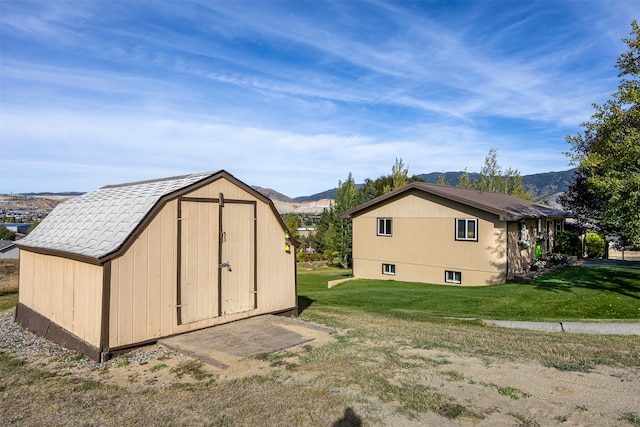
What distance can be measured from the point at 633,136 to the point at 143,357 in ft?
45.9

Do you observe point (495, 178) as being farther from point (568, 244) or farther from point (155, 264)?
point (155, 264)

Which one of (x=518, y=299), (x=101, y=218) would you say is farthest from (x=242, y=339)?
(x=518, y=299)

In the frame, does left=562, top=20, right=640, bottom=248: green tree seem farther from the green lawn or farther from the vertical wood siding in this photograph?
the vertical wood siding

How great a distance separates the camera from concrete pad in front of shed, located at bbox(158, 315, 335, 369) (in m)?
8.47

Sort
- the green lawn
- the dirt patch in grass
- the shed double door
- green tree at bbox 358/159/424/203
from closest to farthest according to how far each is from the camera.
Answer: the dirt patch in grass, the shed double door, the green lawn, green tree at bbox 358/159/424/203

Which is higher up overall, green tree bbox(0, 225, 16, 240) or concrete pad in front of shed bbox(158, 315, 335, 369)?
green tree bbox(0, 225, 16, 240)

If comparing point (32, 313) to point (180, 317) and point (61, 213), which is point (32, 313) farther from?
point (180, 317)

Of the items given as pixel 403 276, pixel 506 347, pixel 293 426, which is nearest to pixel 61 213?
pixel 293 426

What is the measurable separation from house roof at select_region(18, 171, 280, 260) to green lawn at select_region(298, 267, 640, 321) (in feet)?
19.9

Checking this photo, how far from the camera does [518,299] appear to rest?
16.0 meters

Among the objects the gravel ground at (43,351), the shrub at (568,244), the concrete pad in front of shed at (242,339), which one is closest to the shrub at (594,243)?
the shrub at (568,244)

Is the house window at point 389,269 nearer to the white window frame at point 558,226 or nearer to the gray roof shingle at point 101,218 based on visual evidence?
the white window frame at point 558,226

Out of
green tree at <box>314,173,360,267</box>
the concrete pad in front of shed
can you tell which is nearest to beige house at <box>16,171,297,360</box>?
the concrete pad in front of shed

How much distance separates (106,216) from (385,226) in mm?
16198
